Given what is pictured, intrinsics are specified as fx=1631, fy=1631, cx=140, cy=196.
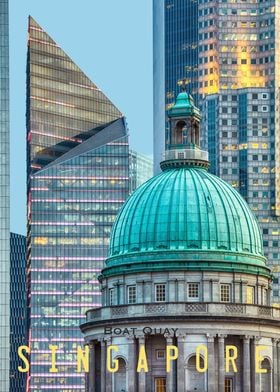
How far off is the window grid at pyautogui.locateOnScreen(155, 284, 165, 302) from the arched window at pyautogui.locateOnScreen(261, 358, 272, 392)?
13.3m

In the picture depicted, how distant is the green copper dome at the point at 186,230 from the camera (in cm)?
17675

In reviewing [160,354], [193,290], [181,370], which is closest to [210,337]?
[181,370]

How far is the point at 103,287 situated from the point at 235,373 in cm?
1884

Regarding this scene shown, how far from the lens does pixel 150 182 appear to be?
187125 millimetres

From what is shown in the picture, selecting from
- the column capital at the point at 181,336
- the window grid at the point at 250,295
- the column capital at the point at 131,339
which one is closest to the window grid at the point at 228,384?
the column capital at the point at 181,336

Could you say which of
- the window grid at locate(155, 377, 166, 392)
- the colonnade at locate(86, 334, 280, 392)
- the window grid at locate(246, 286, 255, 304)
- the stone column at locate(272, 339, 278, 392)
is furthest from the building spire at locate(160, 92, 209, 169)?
the window grid at locate(155, 377, 166, 392)

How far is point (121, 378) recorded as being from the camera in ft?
581

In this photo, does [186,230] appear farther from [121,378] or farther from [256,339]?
[121,378]

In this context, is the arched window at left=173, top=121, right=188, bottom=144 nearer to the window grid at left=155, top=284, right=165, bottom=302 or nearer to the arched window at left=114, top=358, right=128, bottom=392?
the window grid at left=155, top=284, right=165, bottom=302

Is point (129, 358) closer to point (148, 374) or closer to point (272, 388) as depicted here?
point (148, 374)

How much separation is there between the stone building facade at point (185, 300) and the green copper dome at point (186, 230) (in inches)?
4.4

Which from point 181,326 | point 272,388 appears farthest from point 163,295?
point 272,388

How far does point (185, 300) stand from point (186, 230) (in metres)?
9.55

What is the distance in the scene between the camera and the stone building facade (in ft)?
567
